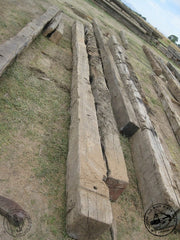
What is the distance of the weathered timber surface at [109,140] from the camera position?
6.55ft

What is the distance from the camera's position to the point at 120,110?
3.19 metres

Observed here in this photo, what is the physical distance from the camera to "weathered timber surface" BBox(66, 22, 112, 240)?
1.53m

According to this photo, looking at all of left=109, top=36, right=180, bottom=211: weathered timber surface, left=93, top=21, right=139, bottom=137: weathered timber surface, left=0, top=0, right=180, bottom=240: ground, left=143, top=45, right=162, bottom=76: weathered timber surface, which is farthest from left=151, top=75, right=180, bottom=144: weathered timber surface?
left=143, top=45, right=162, bottom=76: weathered timber surface

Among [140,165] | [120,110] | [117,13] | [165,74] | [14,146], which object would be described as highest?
[117,13]

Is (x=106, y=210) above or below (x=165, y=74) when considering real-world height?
below

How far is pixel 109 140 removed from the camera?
94.3 inches

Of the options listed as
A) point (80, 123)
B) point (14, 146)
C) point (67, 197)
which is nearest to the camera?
point (67, 197)

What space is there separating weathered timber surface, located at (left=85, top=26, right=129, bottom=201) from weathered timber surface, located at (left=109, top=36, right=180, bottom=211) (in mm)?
424

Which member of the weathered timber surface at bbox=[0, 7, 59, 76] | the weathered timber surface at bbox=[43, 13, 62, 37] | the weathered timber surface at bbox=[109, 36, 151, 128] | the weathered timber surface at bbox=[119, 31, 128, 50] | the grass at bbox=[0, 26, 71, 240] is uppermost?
the weathered timber surface at bbox=[119, 31, 128, 50]

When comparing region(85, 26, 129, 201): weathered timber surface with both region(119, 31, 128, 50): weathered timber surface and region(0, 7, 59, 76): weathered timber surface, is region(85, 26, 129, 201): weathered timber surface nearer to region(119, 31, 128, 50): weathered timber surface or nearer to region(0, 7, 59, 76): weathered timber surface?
region(0, 7, 59, 76): weathered timber surface

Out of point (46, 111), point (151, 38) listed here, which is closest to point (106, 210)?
point (46, 111)

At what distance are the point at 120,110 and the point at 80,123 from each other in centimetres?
113

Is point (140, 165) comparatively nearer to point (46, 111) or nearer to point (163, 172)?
point (163, 172)

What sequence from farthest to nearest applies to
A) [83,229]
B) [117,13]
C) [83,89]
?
[117,13]
[83,89]
[83,229]
